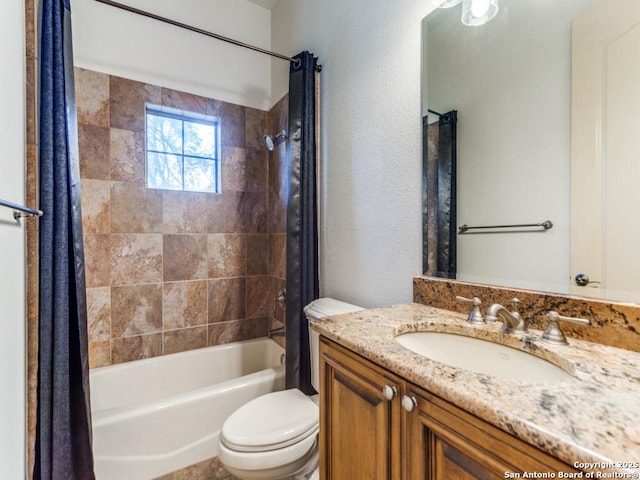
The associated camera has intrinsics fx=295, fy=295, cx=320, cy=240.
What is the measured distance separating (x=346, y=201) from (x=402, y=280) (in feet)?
1.78

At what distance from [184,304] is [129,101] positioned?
4.58 feet

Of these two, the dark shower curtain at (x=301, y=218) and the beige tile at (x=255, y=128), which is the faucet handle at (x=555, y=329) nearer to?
the dark shower curtain at (x=301, y=218)

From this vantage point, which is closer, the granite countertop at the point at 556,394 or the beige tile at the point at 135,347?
the granite countertop at the point at 556,394

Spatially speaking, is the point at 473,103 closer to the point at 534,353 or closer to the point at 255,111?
the point at 534,353

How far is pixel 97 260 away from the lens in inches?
72.2

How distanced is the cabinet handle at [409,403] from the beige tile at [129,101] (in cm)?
219

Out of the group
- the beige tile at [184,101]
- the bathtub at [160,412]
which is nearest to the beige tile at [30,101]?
the beige tile at [184,101]

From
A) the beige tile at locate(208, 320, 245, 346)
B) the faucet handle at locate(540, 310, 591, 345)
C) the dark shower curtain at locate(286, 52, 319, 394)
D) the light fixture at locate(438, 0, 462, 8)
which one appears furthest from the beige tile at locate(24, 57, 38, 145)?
the faucet handle at locate(540, 310, 591, 345)

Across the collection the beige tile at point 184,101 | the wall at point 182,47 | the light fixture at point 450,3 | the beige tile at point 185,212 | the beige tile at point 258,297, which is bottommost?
the beige tile at point 258,297

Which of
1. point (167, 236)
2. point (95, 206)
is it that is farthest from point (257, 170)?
point (95, 206)

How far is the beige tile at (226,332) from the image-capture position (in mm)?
2178

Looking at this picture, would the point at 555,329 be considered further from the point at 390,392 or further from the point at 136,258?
the point at 136,258
